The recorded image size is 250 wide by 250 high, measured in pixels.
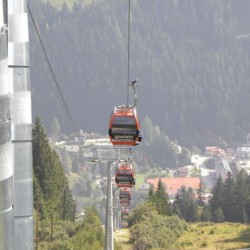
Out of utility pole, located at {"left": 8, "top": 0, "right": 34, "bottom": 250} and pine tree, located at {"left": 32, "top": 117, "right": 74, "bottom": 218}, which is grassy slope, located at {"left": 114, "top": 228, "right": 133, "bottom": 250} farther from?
utility pole, located at {"left": 8, "top": 0, "right": 34, "bottom": 250}

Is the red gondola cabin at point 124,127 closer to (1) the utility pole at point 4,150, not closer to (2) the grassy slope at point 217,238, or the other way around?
(1) the utility pole at point 4,150

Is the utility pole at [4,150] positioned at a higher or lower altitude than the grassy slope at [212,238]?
higher

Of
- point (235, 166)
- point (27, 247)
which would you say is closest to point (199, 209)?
point (27, 247)

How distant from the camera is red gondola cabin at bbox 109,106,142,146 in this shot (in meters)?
13.7

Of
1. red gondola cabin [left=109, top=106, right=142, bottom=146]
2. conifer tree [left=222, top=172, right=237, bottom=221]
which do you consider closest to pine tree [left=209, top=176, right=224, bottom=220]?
conifer tree [left=222, top=172, right=237, bottom=221]

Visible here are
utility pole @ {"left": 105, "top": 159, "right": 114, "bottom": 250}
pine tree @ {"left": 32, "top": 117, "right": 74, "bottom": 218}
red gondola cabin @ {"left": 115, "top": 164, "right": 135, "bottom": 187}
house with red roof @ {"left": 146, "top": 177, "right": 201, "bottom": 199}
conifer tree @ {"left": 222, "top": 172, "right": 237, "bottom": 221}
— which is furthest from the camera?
house with red roof @ {"left": 146, "top": 177, "right": 201, "bottom": 199}

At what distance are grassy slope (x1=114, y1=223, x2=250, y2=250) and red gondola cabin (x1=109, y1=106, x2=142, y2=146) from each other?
14041 millimetres

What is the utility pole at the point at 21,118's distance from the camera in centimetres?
468

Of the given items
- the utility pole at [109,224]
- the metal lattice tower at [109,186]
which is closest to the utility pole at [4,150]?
the metal lattice tower at [109,186]

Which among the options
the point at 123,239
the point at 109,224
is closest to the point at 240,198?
the point at 123,239

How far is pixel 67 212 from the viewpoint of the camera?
43.1m

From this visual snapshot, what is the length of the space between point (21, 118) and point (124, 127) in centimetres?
891

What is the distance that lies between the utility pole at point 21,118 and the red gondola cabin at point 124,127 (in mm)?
8669

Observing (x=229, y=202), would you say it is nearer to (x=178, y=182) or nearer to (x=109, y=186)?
(x=109, y=186)
